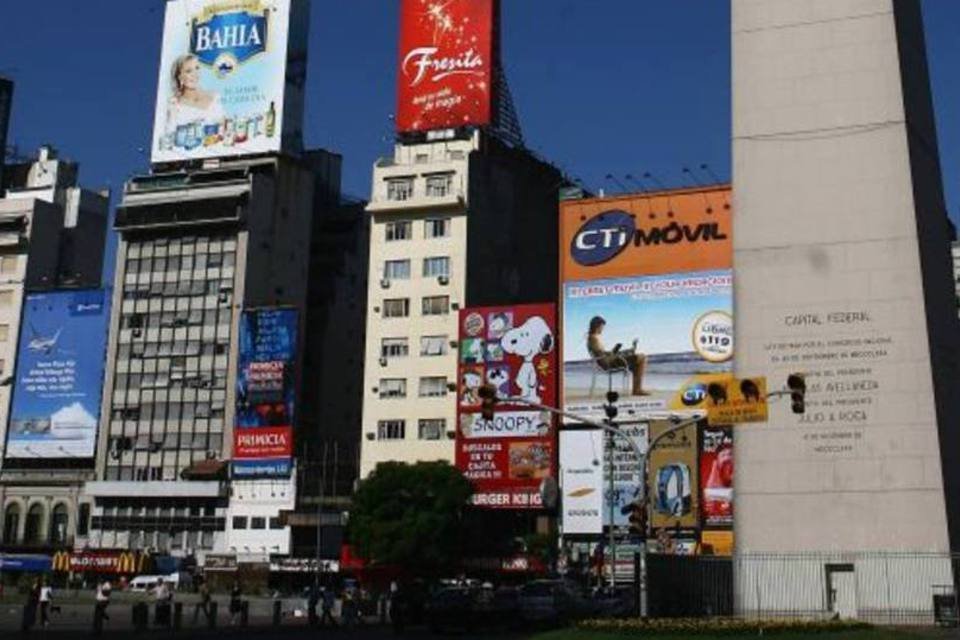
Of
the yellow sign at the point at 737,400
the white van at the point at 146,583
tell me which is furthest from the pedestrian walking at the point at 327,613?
the white van at the point at 146,583

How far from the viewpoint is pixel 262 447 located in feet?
261

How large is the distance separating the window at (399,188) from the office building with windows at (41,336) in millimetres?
23234

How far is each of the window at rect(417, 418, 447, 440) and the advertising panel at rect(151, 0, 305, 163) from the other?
2398 cm

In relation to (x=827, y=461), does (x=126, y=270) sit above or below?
above

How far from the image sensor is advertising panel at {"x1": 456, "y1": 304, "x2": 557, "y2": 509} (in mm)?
70938

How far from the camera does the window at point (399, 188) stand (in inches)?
3246

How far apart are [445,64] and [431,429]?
23872 millimetres

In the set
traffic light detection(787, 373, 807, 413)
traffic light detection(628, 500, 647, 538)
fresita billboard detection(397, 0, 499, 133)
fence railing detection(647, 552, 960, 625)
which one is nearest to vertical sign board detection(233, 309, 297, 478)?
fresita billboard detection(397, 0, 499, 133)

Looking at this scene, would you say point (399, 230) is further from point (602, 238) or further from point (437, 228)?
point (602, 238)

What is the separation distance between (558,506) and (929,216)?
1788 inches

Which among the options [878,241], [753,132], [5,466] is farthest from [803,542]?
[5,466]

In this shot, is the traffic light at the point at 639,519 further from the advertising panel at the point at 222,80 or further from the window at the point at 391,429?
the advertising panel at the point at 222,80

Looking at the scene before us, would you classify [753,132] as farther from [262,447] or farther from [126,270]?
[126,270]

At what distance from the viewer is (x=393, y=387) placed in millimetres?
78188
